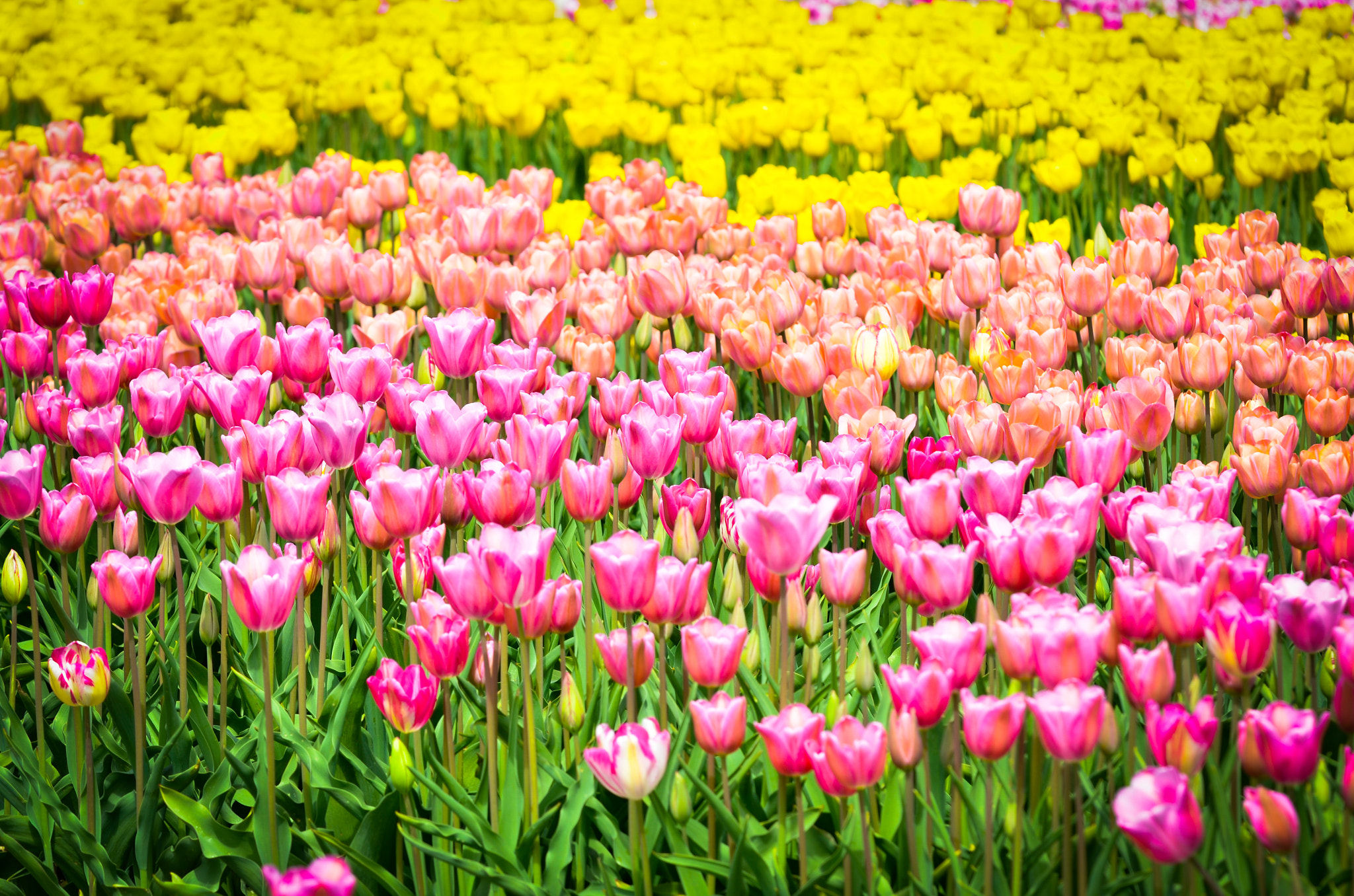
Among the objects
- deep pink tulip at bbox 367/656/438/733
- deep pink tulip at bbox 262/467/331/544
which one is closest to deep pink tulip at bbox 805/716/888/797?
deep pink tulip at bbox 367/656/438/733

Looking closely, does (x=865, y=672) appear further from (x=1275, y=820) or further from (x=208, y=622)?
(x=208, y=622)

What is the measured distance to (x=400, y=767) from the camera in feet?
6.79

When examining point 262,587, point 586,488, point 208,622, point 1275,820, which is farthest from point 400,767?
point 1275,820

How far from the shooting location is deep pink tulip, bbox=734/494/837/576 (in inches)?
74.0

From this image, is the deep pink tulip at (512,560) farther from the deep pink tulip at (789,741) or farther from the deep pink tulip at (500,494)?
the deep pink tulip at (789,741)

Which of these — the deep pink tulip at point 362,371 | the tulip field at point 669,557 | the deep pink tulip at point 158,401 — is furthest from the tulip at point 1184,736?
the deep pink tulip at point 158,401

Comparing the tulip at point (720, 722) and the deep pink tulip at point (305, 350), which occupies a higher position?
the deep pink tulip at point (305, 350)

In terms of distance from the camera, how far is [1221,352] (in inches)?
115

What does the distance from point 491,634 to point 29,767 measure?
89cm

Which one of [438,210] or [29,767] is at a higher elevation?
[438,210]

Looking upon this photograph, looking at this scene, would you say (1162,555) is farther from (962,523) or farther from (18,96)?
(18,96)

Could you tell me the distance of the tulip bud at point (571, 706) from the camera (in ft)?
7.06

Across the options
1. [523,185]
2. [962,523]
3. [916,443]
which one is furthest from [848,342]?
[523,185]

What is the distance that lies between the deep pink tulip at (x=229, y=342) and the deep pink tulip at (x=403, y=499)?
897 millimetres
